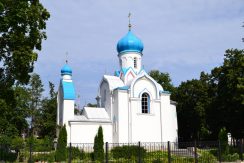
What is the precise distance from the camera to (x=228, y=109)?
29359 mm

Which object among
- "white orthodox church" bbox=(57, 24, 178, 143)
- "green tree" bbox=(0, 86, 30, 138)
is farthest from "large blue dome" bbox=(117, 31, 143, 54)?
"green tree" bbox=(0, 86, 30, 138)

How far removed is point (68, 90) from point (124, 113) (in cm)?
517

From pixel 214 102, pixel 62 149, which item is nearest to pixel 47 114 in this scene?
pixel 62 149

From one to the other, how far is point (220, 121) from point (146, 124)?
23.1 ft

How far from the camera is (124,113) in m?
28.7

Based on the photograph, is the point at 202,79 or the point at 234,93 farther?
the point at 202,79

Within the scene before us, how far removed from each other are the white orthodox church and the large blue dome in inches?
89.1

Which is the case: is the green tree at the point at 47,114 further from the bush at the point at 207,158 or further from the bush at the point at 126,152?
the bush at the point at 207,158

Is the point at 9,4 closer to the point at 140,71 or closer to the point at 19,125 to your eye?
the point at 140,71

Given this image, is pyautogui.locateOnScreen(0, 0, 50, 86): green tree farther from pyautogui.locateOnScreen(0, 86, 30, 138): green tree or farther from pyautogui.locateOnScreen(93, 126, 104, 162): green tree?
pyautogui.locateOnScreen(0, 86, 30, 138): green tree

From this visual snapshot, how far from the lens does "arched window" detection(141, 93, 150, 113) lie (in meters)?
29.7

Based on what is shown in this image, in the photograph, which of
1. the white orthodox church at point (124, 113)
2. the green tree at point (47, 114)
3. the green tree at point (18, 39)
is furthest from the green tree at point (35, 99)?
the green tree at point (18, 39)

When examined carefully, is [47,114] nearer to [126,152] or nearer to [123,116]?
[123,116]

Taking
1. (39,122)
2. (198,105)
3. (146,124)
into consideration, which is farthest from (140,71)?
(39,122)
